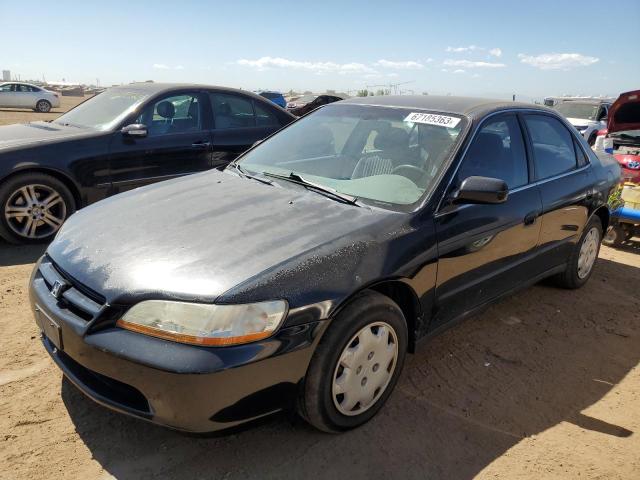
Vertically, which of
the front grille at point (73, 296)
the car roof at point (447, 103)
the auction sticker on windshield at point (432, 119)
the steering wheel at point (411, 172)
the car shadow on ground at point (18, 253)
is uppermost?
the car roof at point (447, 103)

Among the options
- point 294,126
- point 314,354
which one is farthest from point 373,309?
point 294,126

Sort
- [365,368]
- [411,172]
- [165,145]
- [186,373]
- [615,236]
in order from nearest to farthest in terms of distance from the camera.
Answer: [186,373], [365,368], [411,172], [165,145], [615,236]

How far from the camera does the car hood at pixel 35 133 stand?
491cm

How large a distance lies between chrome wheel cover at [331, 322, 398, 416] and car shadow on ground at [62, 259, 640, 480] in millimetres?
166

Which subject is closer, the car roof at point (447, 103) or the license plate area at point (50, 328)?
the license plate area at point (50, 328)

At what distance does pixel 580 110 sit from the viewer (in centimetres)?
1462

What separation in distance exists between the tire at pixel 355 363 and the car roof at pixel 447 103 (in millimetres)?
1479

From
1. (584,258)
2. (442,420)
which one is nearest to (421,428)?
(442,420)

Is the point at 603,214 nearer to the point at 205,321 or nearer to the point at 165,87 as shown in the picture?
the point at 205,321

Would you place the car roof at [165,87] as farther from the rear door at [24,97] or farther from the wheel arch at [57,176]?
the rear door at [24,97]

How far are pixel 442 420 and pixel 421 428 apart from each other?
0.15 m

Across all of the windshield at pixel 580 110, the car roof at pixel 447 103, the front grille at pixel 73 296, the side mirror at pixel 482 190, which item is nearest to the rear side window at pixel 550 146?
the car roof at pixel 447 103

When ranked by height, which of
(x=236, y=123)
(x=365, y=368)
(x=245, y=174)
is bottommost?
(x=365, y=368)

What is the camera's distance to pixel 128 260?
7.52 ft
